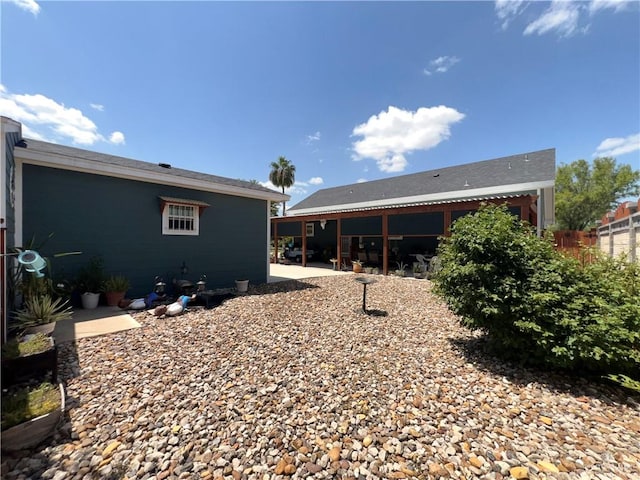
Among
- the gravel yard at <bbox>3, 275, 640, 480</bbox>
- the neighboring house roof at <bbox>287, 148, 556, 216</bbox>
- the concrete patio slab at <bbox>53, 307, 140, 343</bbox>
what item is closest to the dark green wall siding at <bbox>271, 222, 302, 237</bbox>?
the neighboring house roof at <bbox>287, 148, 556, 216</bbox>

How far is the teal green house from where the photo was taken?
495cm

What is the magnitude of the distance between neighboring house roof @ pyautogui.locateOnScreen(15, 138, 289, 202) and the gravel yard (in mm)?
3825

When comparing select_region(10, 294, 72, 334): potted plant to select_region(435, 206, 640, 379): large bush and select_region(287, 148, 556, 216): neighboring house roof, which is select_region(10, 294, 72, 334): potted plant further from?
select_region(287, 148, 556, 216): neighboring house roof

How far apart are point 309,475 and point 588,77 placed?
1442cm

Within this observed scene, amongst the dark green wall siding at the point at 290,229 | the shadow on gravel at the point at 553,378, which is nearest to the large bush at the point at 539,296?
the shadow on gravel at the point at 553,378

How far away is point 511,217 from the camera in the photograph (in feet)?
11.7

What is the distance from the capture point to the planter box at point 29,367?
93.7 inches

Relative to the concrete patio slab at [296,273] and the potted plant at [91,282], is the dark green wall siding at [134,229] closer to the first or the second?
the potted plant at [91,282]

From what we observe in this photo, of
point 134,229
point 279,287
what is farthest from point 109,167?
point 279,287

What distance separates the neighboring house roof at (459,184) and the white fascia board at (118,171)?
785 cm

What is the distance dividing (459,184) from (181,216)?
13797 mm

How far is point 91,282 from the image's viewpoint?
5465 millimetres

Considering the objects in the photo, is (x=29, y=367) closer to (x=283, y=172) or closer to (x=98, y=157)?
(x=98, y=157)

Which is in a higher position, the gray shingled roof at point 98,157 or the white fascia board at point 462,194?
the white fascia board at point 462,194
